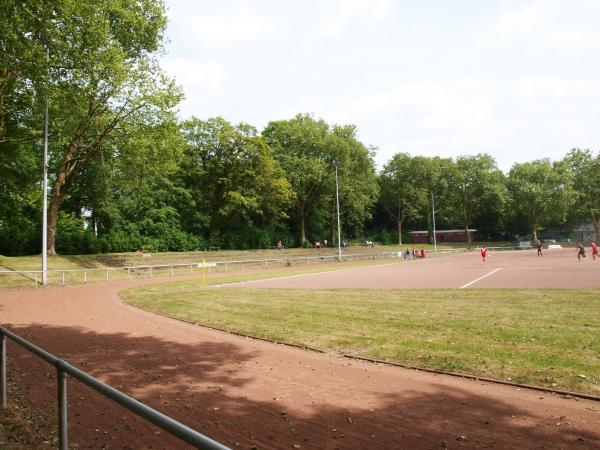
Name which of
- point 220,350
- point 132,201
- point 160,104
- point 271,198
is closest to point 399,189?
point 271,198

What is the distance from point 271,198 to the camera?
55.6 m

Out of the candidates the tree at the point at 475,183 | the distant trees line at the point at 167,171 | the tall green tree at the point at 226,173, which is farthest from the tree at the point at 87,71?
the tree at the point at 475,183

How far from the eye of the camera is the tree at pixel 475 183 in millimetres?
87812

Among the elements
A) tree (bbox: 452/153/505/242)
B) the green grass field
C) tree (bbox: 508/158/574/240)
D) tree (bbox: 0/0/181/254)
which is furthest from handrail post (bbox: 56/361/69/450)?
tree (bbox: 508/158/574/240)

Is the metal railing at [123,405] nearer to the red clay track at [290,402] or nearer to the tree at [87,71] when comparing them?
the red clay track at [290,402]

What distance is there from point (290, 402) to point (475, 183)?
90.5m

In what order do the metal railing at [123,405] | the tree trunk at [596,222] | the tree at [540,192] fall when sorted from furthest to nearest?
the tree trunk at [596,222] → the tree at [540,192] → the metal railing at [123,405]

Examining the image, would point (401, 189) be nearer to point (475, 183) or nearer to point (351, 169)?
point (475, 183)

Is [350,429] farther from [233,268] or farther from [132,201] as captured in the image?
[132,201]

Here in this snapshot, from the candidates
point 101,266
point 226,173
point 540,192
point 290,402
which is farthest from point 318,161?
point 290,402

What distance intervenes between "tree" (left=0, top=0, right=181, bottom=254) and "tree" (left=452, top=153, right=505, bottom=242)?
69497 mm

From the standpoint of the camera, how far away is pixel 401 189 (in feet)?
278

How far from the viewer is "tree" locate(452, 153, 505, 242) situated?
87.8 m

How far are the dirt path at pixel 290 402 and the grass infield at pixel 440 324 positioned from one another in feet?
2.58
